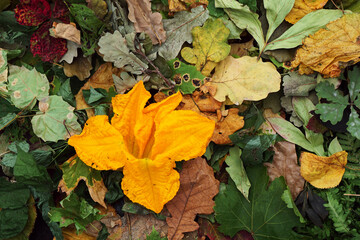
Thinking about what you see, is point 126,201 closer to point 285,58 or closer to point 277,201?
point 277,201

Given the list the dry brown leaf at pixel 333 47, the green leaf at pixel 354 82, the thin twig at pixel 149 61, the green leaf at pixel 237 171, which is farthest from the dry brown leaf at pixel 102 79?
the green leaf at pixel 354 82

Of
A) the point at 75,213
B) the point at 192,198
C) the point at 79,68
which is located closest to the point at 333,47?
the point at 192,198

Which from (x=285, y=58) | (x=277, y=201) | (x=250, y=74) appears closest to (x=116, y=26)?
(x=250, y=74)

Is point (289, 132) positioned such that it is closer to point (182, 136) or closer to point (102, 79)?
point (182, 136)

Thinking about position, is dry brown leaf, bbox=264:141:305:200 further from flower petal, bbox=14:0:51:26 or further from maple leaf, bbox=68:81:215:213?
flower petal, bbox=14:0:51:26

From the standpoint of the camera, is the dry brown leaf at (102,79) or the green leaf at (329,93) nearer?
the green leaf at (329,93)

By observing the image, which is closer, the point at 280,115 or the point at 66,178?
the point at 66,178

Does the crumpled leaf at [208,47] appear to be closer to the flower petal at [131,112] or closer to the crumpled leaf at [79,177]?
the flower petal at [131,112]
